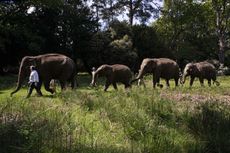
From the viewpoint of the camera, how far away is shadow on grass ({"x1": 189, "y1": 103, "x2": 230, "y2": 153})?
13.2 metres

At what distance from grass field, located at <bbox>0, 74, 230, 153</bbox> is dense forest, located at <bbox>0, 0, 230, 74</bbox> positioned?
105 ft

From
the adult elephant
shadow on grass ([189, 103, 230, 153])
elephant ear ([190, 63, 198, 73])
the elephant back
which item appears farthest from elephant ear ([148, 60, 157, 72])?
shadow on grass ([189, 103, 230, 153])

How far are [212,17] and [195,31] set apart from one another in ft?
19.8

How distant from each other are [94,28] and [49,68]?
35.5 m

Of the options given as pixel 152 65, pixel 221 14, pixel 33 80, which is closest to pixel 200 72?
pixel 152 65

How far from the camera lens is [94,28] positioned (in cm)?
6128

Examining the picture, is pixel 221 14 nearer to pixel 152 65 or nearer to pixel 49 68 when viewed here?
pixel 152 65

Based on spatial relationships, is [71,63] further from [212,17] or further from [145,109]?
[212,17]

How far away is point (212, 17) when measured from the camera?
77.6 metres

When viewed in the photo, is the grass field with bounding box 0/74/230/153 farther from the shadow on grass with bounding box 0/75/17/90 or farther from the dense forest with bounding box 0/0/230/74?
the dense forest with bounding box 0/0/230/74

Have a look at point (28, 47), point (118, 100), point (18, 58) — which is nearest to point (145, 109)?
point (118, 100)

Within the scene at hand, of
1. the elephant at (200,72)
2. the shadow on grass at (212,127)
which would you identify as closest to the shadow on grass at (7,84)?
the elephant at (200,72)

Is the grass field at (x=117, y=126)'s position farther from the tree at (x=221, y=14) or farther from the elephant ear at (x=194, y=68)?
the tree at (x=221, y=14)

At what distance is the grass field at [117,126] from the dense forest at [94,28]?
32.0m
